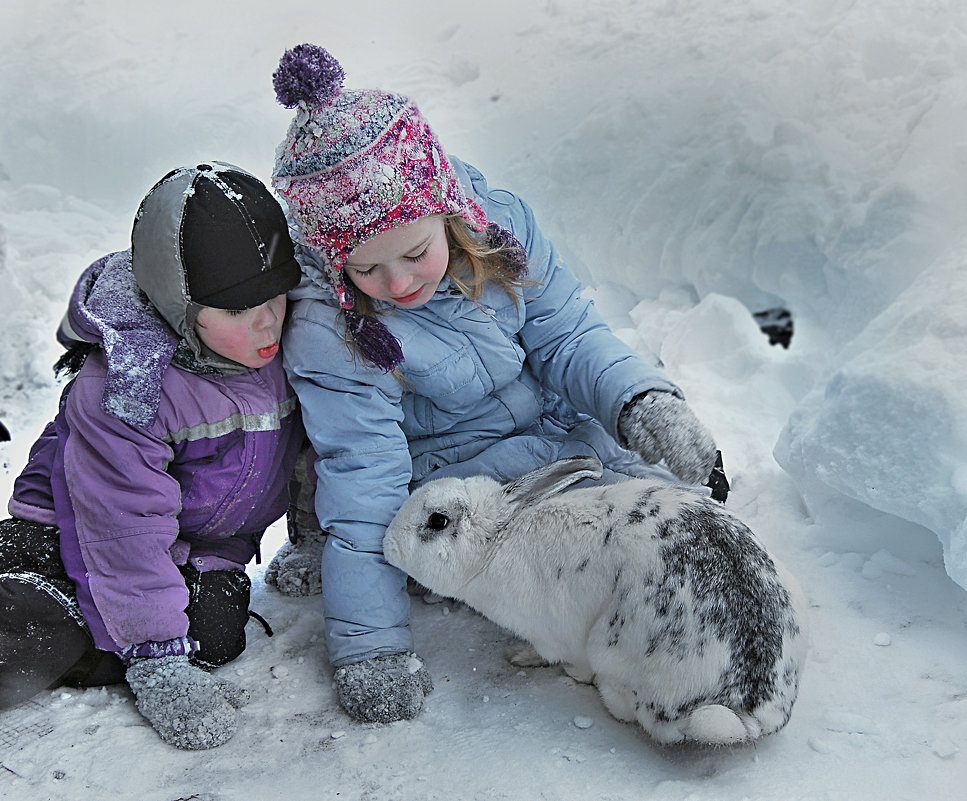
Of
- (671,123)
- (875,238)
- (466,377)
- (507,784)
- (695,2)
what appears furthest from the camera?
(695,2)

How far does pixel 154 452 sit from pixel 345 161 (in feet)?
2.62

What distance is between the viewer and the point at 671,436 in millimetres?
2178

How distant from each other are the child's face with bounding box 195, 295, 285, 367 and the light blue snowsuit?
0.23 feet

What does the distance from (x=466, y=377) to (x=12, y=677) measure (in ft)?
4.17

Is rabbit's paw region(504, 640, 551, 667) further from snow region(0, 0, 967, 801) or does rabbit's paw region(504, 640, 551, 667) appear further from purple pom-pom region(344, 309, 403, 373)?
purple pom-pom region(344, 309, 403, 373)

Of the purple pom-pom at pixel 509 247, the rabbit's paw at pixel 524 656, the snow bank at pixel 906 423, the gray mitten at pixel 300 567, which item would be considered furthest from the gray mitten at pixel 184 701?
the snow bank at pixel 906 423

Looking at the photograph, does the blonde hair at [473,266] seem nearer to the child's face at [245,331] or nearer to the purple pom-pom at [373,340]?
the purple pom-pom at [373,340]

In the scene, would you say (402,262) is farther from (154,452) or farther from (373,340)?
(154,452)

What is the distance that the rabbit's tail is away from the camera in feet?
5.46

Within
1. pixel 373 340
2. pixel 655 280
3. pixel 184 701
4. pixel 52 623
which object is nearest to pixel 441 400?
pixel 373 340

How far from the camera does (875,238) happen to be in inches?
126

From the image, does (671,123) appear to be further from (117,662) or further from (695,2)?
(117,662)

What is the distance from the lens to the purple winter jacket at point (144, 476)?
2047mm

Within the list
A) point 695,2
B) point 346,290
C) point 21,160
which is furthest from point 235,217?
point 21,160
